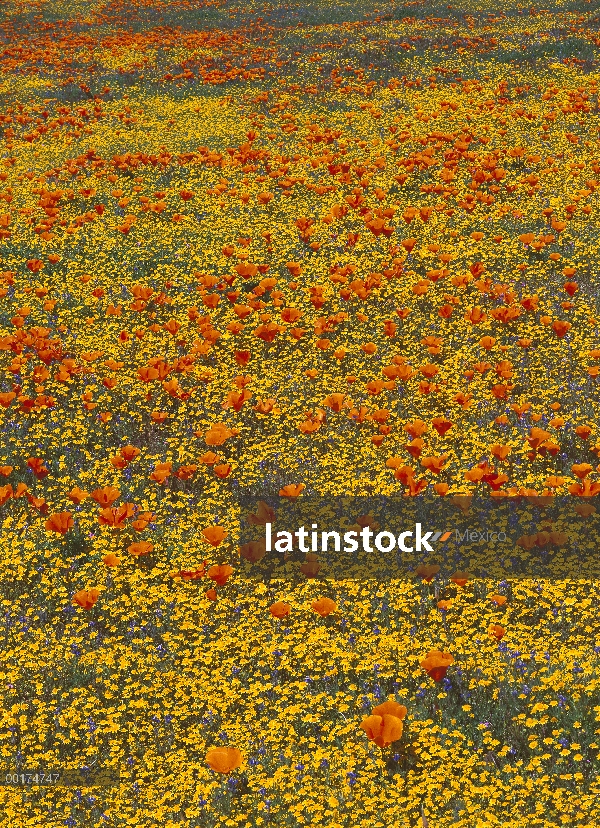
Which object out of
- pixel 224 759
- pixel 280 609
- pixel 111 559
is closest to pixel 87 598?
pixel 111 559

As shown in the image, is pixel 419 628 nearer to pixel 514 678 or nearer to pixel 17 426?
pixel 514 678

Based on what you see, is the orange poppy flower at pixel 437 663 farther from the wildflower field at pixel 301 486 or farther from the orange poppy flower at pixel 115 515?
the orange poppy flower at pixel 115 515

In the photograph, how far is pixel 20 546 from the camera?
6102mm

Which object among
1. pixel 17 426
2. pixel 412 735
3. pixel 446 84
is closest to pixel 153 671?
pixel 412 735

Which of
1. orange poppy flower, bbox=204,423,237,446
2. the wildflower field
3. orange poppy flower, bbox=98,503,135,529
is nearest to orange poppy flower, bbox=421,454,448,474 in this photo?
the wildflower field

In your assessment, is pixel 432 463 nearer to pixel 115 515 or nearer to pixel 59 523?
pixel 115 515

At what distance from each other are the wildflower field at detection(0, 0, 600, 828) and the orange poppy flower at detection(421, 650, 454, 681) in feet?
0.06

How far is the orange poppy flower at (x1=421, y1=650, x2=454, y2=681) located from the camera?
14.3 ft

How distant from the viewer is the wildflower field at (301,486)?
4316 mm

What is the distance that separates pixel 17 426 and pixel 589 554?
15.7 ft

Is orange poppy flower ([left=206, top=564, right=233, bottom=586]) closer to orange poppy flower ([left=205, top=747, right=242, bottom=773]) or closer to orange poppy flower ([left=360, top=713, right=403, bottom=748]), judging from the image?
orange poppy flower ([left=205, top=747, right=242, bottom=773])

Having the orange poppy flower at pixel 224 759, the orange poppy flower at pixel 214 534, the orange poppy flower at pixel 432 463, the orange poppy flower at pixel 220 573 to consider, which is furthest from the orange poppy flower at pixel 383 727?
the orange poppy flower at pixel 432 463

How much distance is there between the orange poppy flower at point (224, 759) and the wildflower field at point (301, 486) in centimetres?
2

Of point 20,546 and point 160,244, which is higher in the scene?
point 160,244
